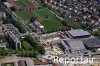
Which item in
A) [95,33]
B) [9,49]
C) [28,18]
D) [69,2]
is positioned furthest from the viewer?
[69,2]

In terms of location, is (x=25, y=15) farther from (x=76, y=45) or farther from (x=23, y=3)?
(x=76, y=45)

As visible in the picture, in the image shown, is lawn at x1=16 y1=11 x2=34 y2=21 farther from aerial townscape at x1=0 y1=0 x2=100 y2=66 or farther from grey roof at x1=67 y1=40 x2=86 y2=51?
grey roof at x1=67 y1=40 x2=86 y2=51

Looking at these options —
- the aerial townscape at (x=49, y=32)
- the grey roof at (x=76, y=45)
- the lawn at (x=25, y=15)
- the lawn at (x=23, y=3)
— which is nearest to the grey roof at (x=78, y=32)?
the aerial townscape at (x=49, y=32)

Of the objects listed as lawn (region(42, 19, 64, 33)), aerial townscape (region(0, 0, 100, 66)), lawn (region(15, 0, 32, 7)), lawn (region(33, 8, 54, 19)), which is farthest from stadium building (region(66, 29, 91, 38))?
lawn (region(15, 0, 32, 7))

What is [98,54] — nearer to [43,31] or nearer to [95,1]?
[43,31]

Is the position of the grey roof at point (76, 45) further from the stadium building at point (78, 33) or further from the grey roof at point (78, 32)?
the grey roof at point (78, 32)

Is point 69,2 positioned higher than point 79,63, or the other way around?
point 69,2

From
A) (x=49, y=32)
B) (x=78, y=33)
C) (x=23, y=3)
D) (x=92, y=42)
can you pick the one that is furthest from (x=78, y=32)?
(x=23, y=3)

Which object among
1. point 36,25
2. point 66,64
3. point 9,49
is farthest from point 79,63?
point 36,25
